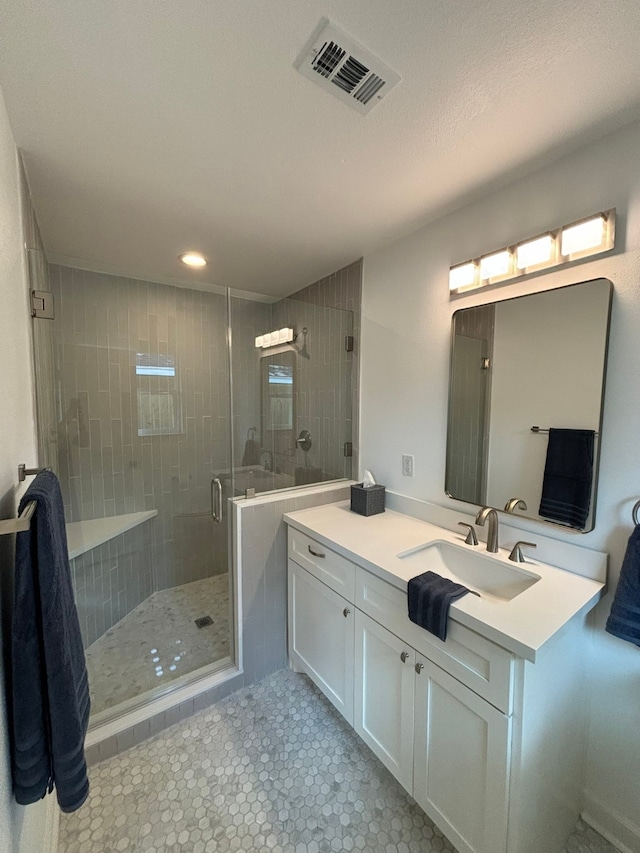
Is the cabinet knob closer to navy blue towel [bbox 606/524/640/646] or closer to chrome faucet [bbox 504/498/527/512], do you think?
chrome faucet [bbox 504/498/527/512]

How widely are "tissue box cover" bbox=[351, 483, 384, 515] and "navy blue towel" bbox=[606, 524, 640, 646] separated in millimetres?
1044

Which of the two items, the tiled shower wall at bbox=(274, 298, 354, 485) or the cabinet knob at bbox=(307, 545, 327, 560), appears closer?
the cabinet knob at bbox=(307, 545, 327, 560)

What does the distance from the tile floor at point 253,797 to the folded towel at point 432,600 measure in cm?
80

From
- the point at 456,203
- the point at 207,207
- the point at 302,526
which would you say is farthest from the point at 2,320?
the point at 456,203

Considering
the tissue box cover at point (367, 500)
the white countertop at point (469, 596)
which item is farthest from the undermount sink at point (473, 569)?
the tissue box cover at point (367, 500)

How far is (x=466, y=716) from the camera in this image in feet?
3.36

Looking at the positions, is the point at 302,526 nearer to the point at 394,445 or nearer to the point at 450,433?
the point at 394,445

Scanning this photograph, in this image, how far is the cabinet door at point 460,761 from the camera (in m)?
0.95

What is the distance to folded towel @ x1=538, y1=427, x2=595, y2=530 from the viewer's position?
4.01 ft

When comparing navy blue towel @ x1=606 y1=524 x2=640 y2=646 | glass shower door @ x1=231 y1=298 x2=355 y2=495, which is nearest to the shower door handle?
glass shower door @ x1=231 y1=298 x2=355 y2=495

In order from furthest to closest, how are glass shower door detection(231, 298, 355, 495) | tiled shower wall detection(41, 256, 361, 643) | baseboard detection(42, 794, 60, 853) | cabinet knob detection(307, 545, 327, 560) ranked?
1. glass shower door detection(231, 298, 355, 495)
2. tiled shower wall detection(41, 256, 361, 643)
3. cabinet knob detection(307, 545, 327, 560)
4. baseboard detection(42, 794, 60, 853)

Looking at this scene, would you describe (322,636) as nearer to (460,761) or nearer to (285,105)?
(460,761)

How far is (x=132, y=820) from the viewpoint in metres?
1.25

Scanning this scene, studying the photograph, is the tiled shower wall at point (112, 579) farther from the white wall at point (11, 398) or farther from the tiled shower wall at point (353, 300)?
the tiled shower wall at point (353, 300)
